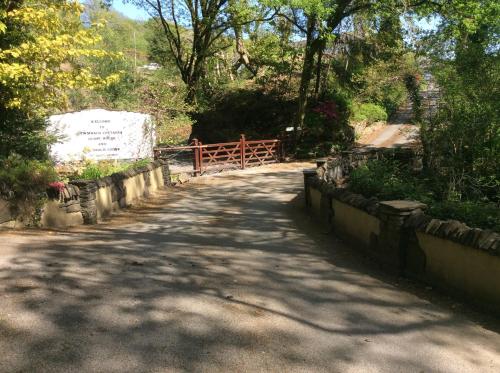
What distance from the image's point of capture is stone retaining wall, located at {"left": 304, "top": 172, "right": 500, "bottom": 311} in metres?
4.82

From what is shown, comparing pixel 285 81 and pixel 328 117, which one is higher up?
pixel 285 81

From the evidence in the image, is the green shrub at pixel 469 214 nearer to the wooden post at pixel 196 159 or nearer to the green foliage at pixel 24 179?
the green foliage at pixel 24 179

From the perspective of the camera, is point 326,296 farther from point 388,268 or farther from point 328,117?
point 328,117

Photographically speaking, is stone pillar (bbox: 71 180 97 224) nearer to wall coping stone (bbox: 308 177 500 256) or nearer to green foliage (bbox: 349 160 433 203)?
wall coping stone (bbox: 308 177 500 256)

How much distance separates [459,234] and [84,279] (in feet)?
13.4

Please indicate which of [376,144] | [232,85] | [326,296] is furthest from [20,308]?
[232,85]

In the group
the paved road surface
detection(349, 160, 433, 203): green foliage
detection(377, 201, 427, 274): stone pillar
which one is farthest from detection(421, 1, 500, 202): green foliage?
the paved road surface

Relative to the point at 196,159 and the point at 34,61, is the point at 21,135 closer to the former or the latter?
the point at 34,61

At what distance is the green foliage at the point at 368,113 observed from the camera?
2828cm

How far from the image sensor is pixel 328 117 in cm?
2512

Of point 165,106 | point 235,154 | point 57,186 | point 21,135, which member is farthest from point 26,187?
point 165,106

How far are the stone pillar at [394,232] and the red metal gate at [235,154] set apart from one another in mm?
12698

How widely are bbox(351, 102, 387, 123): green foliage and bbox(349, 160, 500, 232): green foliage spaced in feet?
52.5

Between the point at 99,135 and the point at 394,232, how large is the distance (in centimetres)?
1196
